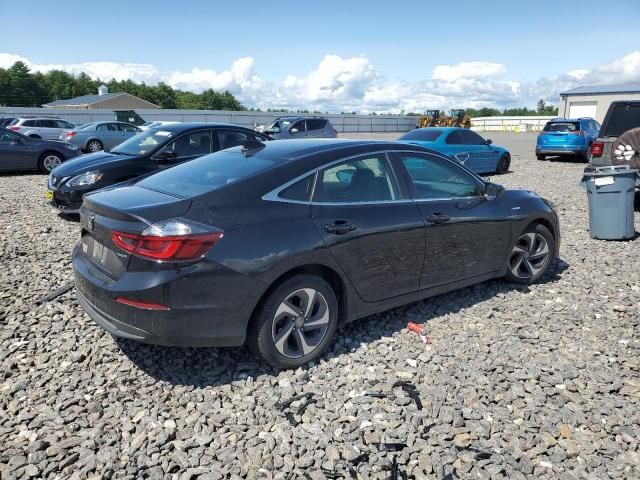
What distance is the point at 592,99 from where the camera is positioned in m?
42.3

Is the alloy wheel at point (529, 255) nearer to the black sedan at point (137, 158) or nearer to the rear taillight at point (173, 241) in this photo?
the rear taillight at point (173, 241)

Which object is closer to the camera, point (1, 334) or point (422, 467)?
point (422, 467)

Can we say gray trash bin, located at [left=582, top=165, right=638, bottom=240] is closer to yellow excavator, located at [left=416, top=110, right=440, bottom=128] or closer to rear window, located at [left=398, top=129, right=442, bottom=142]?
rear window, located at [left=398, top=129, right=442, bottom=142]

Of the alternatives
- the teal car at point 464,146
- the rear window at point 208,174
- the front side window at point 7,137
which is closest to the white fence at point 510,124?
the teal car at point 464,146

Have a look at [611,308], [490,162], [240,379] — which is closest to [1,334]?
[240,379]

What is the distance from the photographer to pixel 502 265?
16.2 ft

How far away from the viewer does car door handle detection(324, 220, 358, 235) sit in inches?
139

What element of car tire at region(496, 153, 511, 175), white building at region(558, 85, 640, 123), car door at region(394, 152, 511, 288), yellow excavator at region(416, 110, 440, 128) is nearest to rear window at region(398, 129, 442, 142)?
car tire at region(496, 153, 511, 175)

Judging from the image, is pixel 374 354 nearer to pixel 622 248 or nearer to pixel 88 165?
pixel 622 248

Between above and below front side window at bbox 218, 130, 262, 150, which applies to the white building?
above

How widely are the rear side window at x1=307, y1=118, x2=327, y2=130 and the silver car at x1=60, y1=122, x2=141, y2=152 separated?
271 inches

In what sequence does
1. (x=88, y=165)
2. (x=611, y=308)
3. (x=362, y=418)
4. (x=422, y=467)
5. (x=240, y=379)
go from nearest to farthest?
1. (x=422, y=467)
2. (x=362, y=418)
3. (x=240, y=379)
4. (x=611, y=308)
5. (x=88, y=165)

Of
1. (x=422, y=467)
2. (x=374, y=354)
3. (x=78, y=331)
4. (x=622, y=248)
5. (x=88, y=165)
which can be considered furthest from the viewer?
(x=88, y=165)

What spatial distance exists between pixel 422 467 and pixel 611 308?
3.03 meters
